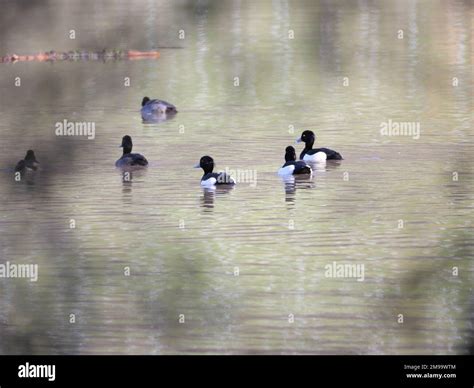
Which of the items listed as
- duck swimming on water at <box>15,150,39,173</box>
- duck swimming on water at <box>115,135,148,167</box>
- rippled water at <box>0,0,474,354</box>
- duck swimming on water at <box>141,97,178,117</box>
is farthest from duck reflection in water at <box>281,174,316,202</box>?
duck swimming on water at <box>141,97,178,117</box>

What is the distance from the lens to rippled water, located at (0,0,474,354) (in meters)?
17.2

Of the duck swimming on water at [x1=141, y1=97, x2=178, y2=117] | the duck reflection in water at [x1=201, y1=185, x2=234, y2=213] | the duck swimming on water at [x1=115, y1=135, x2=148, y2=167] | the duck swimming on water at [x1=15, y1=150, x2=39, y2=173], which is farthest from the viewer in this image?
the duck swimming on water at [x1=141, y1=97, x2=178, y2=117]

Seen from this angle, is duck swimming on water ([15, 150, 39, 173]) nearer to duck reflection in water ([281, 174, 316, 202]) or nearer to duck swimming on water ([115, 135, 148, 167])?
duck swimming on water ([115, 135, 148, 167])

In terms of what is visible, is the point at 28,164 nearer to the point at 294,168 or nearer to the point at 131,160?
the point at 131,160

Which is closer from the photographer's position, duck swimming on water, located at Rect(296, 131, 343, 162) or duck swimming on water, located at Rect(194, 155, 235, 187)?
duck swimming on water, located at Rect(194, 155, 235, 187)

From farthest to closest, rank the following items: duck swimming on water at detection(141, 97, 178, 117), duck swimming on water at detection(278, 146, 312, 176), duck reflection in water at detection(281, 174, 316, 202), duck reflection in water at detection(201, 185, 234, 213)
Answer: duck swimming on water at detection(141, 97, 178, 117) < duck swimming on water at detection(278, 146, 312, 176) < duck reflection in water at detection(281, 174, 316, 202) < duck reflection in water at detection(201, 185, 234, 213)

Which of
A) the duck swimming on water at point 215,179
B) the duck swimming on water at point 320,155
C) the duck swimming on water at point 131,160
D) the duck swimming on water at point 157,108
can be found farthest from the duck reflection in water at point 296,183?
the duck swimming on water at point 157,108

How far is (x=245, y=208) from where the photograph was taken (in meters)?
24.2

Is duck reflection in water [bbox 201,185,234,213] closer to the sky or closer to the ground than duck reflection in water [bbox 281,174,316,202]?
closer to the ground

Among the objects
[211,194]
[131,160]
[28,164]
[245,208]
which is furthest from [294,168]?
[28,164]

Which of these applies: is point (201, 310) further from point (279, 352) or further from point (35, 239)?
point (35, 239)

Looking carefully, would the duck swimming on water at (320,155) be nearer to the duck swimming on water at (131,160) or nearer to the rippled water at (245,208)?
the rippled water at (245,208)

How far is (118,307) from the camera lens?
18078 millimetres

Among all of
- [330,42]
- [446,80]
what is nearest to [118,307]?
[446,80]
